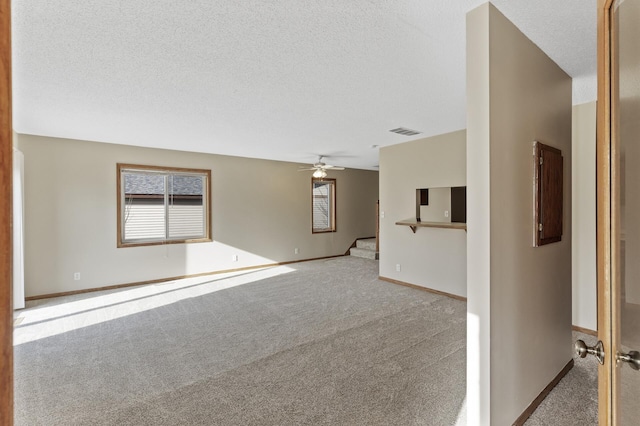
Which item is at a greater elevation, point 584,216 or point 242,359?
point 584,216

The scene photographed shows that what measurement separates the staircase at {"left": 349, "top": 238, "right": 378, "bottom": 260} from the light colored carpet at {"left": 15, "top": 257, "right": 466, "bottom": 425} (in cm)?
289

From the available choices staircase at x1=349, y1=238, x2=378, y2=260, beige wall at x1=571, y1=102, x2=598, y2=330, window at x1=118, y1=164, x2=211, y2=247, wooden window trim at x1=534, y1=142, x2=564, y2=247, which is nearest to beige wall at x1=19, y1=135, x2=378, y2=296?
window at x1=118, y1=164, x2=211, y2=247

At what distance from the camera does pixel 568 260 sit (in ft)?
8.77

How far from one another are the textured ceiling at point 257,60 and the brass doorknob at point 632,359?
5.85 feet

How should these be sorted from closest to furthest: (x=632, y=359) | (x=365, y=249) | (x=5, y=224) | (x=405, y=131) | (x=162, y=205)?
1. (x=5, y=224)
2. (x=632, y=359)
3. (x=405, y=131)
4. (x=162, y=205)
5. (x=365, y=249)

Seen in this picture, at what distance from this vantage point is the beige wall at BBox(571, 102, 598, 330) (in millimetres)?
3270

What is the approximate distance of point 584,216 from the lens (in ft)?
10.9

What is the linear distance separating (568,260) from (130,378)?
384 centimetres

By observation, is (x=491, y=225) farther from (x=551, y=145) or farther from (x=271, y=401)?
(x=271, y=401)

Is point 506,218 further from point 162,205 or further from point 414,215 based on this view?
point 162,205

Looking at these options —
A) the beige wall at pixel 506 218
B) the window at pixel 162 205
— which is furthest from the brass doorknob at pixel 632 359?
the window at pixel 162 205

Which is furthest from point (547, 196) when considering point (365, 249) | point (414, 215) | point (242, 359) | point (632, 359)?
point (365, 249)

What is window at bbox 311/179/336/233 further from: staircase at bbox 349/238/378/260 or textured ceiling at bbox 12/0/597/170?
textured ceiling at bbox 12/0/597/170

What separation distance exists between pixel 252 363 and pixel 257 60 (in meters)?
2.54
